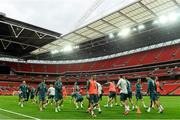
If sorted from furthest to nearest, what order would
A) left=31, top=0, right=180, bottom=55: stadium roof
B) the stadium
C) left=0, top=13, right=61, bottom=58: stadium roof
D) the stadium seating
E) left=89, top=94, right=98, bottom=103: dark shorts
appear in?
the stadium seating
left=0, top=13, right=61, bottom=58: stadium roof
left=31, top=0, right=180, bottom=55: stadium roof
the stadium
left=89, top=94, right=98, bottom=103: dark shorts

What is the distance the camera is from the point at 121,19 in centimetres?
4150

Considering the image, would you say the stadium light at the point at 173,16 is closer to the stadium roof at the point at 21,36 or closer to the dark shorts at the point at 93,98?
the stadium roof at the point at 21,36

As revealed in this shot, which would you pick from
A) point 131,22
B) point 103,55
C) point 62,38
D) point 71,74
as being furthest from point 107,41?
point 71,74

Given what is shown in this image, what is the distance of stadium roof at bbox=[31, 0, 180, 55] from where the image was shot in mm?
36594

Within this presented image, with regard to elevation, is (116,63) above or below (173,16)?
below

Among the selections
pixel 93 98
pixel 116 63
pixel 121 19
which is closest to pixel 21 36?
pixel 121 19

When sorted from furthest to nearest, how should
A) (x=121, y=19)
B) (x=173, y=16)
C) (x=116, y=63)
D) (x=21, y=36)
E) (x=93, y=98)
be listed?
(x=116, y=63) → (x=21, y=36) → (x=173, y=16) → (x=121, y=19) → (x=93, y=98)

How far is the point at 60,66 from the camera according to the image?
280 ft

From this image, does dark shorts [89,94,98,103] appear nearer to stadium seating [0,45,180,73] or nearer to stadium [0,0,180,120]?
Result: stadium [0,0,180,120]

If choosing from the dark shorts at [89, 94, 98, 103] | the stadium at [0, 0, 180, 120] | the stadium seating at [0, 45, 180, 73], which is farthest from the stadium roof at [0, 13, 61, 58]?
the dark shorts at [89, 94, 98, 103]

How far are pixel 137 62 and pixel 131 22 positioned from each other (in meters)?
22.9

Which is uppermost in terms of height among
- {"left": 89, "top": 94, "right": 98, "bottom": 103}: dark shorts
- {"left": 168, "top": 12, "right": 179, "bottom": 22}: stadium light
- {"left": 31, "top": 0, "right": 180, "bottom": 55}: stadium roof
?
{"left": 168, "top": 12, "right": 179, "bottom": 22}: stadium light

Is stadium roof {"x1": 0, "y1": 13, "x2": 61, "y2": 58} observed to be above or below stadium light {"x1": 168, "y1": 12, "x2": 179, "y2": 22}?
below

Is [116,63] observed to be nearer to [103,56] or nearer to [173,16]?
[103,56]
